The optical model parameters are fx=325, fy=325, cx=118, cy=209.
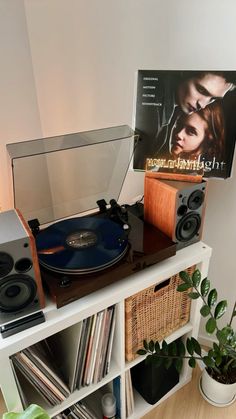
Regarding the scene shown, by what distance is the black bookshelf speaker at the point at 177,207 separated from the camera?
1008 millimetres

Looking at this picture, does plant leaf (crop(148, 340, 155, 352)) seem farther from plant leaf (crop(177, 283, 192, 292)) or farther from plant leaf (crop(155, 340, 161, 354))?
plant leaf (crop(177, 283, 192, 292))

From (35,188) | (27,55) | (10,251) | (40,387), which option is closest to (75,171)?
(35,188)

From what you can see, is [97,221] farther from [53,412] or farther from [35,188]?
[53,412]

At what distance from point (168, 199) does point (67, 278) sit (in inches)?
15.4

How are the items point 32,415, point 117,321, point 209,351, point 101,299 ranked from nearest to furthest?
point 32,415 → point 101,299 → point 117,321 → point 209,351

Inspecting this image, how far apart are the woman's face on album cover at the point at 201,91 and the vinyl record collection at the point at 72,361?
28.6 inches

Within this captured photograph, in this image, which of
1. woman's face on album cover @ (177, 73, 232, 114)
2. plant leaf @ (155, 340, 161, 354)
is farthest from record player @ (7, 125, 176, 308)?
plant leaf @ (155, 340, 161, 354)

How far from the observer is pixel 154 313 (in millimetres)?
1119

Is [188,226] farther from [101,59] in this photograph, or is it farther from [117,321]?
[101,59]

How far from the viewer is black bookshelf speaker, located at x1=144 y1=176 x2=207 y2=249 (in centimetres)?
101

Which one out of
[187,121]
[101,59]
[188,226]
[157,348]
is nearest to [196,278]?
[188,226]

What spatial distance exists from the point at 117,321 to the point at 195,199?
459mm

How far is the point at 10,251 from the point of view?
747mm

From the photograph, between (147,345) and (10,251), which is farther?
(147,345)
